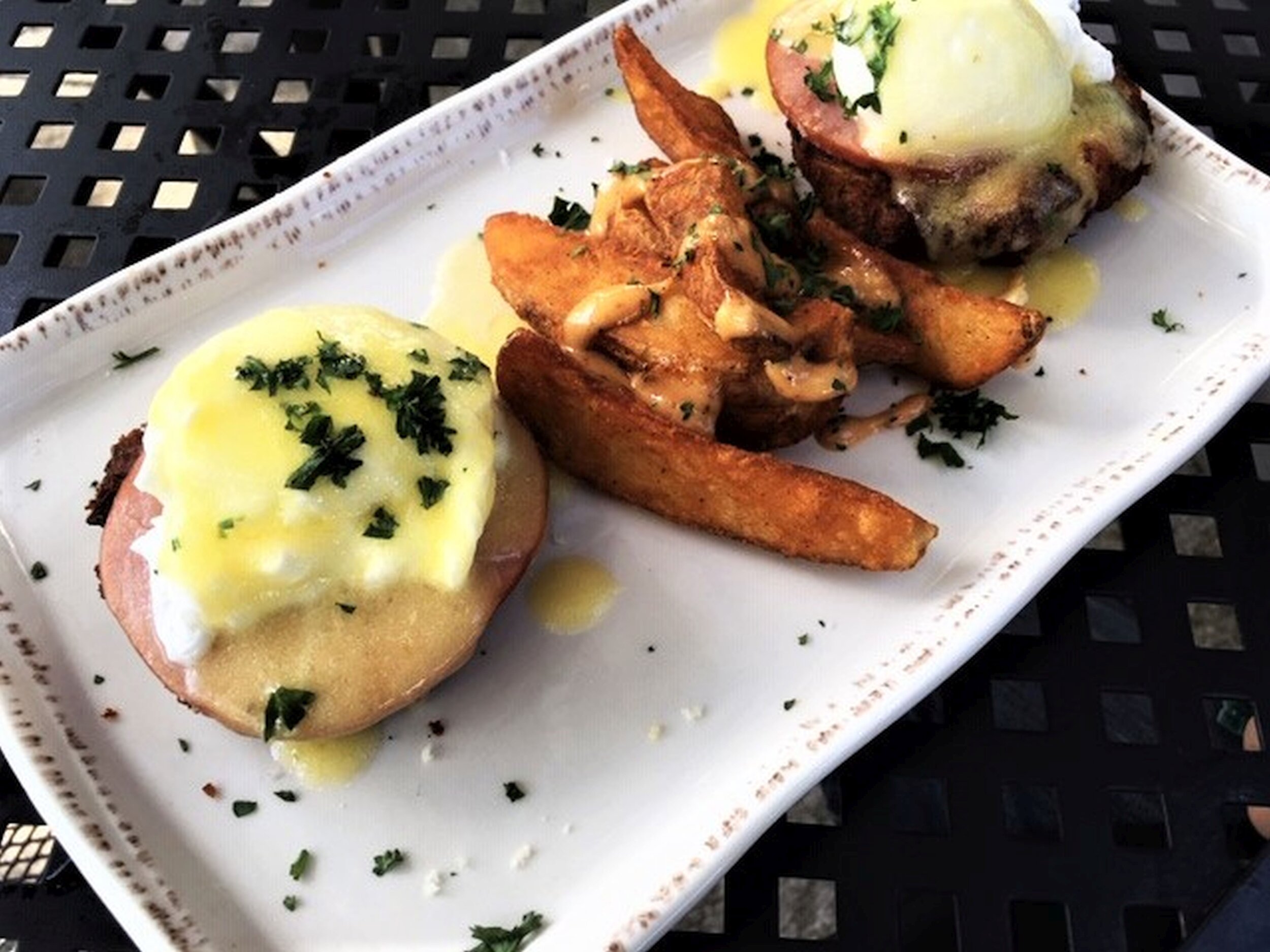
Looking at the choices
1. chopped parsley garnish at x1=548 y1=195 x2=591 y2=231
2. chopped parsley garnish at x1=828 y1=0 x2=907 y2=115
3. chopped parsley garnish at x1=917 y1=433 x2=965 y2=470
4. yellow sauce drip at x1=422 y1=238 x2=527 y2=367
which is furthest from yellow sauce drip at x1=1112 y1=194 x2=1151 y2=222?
yellow sauce drip at x1=422 y1=238 x2=527 y2=367

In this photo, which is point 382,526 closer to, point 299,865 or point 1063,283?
point 299,865

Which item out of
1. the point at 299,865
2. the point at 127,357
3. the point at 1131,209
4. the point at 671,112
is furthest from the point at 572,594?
the point at 1131,209

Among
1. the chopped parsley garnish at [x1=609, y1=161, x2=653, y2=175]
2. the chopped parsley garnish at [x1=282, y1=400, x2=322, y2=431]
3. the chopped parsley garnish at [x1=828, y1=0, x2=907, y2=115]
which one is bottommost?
the chopped parsley garnish at [x1=609, y1=161, x2=653, y2=175]

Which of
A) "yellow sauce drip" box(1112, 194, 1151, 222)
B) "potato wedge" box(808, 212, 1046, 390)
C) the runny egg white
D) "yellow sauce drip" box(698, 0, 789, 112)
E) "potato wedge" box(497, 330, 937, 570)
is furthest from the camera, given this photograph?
"yellow sauce drip" box(698, 0, 789, 112)

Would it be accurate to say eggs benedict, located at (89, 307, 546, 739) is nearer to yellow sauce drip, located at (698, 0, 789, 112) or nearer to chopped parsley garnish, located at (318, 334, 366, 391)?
chopped parsley garnish, located at (318, 334, 366, 391)

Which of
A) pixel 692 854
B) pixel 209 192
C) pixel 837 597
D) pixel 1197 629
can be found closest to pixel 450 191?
pixel 209 192

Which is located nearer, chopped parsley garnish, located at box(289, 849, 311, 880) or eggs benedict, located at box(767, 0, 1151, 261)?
chopped parsley garnish, located at box(289, 849, 311, 880)

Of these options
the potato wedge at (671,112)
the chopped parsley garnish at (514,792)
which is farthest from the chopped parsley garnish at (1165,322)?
the chopped parsley garnish at (514,792)
